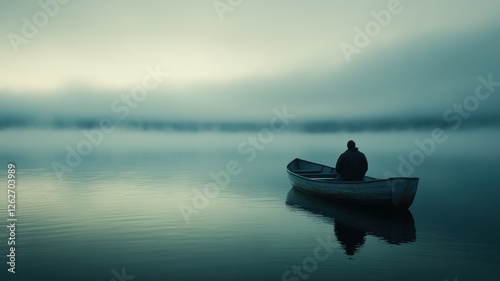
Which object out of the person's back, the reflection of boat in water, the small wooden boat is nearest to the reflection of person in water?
the reflection of boat in water

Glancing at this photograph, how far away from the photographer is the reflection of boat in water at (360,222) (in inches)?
622

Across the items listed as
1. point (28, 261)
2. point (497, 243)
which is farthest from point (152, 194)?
point (497, 243)

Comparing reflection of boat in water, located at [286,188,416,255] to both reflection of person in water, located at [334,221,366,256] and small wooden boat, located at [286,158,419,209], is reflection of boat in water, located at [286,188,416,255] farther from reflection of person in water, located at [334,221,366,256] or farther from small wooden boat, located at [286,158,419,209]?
small wooden boat, located at [286,158,419,209]

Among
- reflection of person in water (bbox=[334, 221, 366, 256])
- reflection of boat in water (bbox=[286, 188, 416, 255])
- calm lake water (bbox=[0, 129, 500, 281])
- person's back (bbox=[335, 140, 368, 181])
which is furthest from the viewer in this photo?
person's back (bbox=[335, 140, 368, 181])

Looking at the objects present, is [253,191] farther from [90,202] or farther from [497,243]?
[497,243]

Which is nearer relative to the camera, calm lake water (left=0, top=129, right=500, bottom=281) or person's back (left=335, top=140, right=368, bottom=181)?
calm lake water (left=0, top=129, right=500, bottom=281)

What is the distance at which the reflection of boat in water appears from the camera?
15.8 meters

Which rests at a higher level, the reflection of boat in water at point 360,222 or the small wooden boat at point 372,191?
the small wooden boat at point 372,191

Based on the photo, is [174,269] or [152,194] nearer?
[174,269]

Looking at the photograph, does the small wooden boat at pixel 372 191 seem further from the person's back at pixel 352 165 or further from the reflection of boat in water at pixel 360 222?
the person's back at pixel 352 165

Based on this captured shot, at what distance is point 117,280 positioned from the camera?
1137cm

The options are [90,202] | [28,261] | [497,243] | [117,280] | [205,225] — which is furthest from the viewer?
[90,202]

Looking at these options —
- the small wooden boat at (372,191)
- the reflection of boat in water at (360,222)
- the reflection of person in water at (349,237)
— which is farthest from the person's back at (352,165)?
the reflection of person in water at (349,237)

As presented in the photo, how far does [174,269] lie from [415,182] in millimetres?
13401
